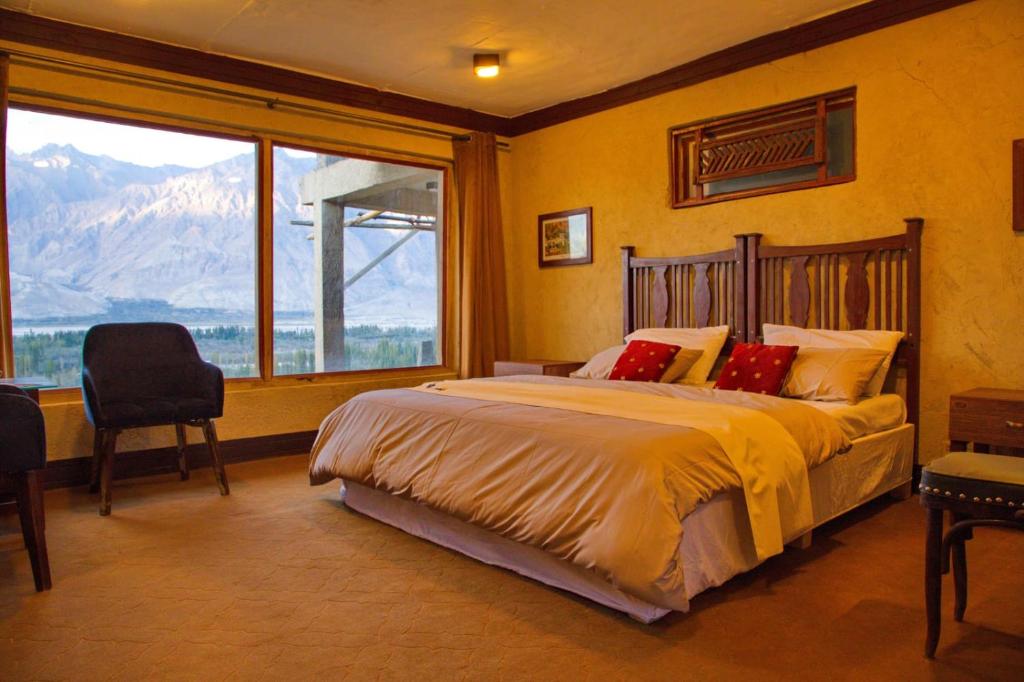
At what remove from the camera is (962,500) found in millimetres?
1828

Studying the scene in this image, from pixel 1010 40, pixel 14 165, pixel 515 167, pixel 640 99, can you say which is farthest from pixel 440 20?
pixel 1010 40

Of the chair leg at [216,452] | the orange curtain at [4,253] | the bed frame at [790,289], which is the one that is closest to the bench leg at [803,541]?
the bed frame at [790,289]

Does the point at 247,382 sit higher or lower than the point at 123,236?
lower

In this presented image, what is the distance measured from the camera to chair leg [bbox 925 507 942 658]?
188 centimetres

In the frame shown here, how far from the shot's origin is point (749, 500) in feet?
7.48

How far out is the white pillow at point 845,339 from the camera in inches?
134

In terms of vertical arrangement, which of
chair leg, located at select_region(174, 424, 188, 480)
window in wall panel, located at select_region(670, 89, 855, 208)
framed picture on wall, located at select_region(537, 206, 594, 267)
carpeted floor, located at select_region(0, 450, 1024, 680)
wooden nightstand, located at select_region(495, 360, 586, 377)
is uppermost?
window in wall panel, located at select_region(670, 89, 855, 208)

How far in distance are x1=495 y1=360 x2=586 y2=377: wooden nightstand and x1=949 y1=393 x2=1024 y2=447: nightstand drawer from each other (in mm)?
2471

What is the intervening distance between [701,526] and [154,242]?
12.3 feet

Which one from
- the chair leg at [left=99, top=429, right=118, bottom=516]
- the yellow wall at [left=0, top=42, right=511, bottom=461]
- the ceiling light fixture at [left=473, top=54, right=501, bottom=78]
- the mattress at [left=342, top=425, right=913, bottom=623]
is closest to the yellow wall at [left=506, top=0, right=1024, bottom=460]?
the mattress at [left=342, top=425, right=913, bottom=623]

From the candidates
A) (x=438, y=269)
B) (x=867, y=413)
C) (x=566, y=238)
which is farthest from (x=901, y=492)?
(x=438, y=269)

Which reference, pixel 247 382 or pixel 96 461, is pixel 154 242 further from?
pixel 96 461

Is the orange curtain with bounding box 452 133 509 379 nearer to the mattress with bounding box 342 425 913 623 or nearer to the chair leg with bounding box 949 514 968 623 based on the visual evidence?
the mattress with bounding box 342 425 913 623

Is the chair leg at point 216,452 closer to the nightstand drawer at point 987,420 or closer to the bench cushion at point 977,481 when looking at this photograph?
the bench cushion at point 977,481
